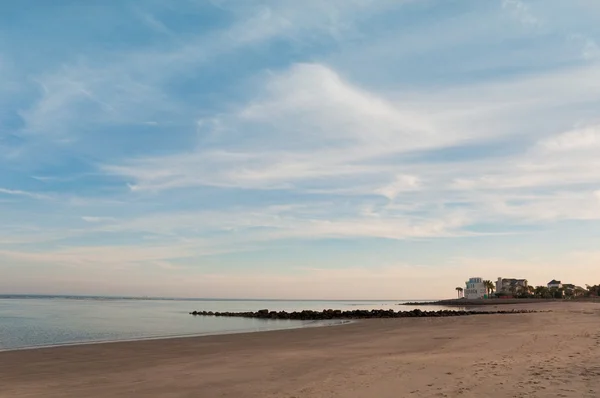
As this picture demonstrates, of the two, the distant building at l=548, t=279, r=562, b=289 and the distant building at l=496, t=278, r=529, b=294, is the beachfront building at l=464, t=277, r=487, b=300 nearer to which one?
the distant building at l=496, t=278, r=529, b=294

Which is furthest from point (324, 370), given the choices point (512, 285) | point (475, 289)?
point (512, 285)

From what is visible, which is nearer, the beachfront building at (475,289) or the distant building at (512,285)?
the distant building at (512,285)

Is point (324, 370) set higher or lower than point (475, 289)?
higher

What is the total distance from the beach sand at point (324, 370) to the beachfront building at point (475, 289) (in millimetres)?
163156

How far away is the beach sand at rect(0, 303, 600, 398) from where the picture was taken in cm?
1094

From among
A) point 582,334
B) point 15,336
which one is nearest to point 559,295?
point 582,334

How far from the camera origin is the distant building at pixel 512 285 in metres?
168

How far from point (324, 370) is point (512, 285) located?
593ft

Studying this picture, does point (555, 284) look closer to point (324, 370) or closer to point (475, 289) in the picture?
point (475, 289)

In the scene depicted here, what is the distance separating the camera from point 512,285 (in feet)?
576

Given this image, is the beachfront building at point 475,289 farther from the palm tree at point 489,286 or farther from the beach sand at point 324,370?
the beach sand at point 324,370

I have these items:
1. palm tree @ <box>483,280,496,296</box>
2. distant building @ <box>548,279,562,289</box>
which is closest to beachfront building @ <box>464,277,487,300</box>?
palm tree @ <box>483,280,496,296</box>

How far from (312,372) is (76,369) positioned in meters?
8.18

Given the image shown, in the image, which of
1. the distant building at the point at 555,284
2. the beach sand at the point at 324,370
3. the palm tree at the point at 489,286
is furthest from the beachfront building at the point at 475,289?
the beach sand at the point at 324,370
